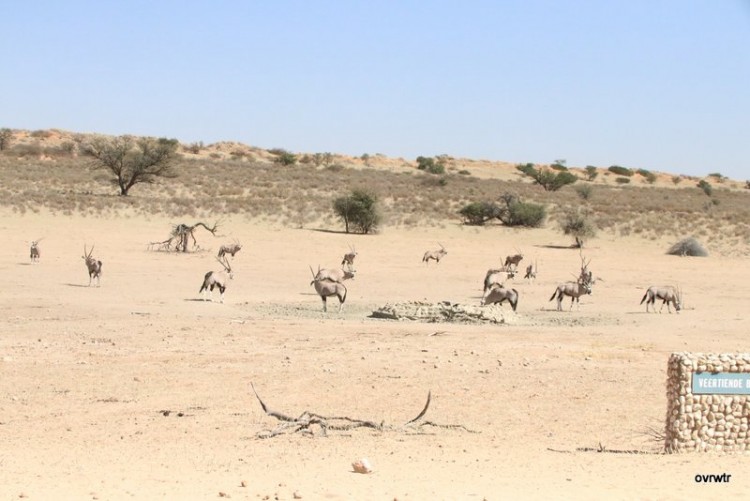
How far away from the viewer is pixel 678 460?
31.5 feet

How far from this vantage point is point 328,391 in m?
13.5

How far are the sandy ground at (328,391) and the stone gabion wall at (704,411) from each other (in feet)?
0.56

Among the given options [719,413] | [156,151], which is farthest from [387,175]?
[719,413]

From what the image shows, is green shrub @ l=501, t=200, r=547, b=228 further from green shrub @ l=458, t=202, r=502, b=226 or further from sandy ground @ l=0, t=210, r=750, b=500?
sandy ground @ l=0, t=210, r=750, b=500

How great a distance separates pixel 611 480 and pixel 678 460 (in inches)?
A: 39.6

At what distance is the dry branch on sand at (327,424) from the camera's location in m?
10.9

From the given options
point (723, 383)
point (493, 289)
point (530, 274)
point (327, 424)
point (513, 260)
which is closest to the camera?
point (723, 383)

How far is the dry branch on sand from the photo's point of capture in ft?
35.8

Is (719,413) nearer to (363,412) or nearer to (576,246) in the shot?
(363,412)

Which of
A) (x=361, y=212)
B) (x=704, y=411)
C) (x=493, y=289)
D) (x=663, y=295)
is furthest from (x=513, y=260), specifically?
(x=704, y=411)

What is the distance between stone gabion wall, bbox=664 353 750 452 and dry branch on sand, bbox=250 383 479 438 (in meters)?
2.36

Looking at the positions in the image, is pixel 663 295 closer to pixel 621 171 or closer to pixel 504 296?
pixel 504 296

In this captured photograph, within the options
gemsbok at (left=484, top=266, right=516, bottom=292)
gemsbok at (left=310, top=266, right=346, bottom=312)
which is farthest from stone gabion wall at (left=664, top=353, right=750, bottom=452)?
gemsbok at (left=484, top=266, right=516, bottom=292)

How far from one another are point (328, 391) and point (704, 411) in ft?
17.0
